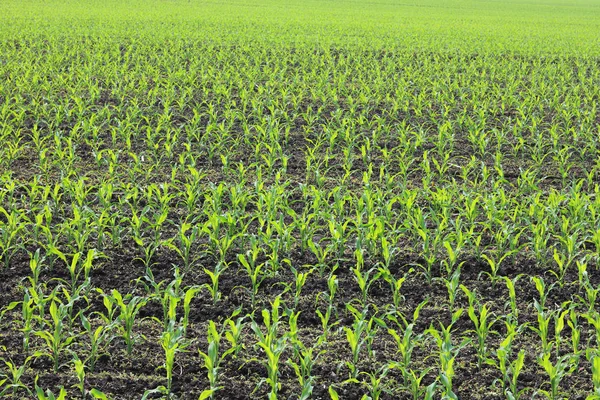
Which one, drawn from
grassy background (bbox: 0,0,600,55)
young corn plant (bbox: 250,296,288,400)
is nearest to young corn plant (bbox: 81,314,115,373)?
young corn plant (bbox: 250,296,288,400)

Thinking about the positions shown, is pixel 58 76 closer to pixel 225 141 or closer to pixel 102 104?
pixel 102 104

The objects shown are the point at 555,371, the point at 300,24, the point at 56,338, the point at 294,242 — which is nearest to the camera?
the point at 555,371

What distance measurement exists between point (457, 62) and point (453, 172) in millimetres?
10217

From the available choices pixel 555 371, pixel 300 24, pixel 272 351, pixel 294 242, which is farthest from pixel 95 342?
pixel 300 24

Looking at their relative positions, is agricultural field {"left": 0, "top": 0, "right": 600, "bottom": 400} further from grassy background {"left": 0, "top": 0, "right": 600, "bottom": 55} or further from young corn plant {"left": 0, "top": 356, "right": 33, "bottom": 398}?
grassy background {"left": 0, "top": 0, "right": 600, "bottom": 55}

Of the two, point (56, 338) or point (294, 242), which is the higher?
point (56, 338)

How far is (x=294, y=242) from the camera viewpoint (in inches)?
261

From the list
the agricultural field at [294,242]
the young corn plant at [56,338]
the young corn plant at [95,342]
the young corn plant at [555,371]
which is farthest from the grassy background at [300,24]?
the young corn plant at [555,371]

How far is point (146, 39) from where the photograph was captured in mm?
21750

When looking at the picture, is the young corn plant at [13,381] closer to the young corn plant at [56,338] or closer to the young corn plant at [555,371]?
the young corn plant at [56,338]

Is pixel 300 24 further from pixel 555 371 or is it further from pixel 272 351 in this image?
pixel 555 371

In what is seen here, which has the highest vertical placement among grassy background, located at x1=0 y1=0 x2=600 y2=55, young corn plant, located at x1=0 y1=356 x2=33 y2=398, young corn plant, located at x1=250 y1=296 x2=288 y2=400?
grassy background, located at x1=0 y1=0 x2=600 y2=55

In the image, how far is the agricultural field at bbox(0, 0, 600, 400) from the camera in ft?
14.9

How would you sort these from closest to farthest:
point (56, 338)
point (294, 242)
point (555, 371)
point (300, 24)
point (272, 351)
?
point (555, 371)
point (272, 351)
point (56, 338)
point (294, 242)
point (300, 24)
